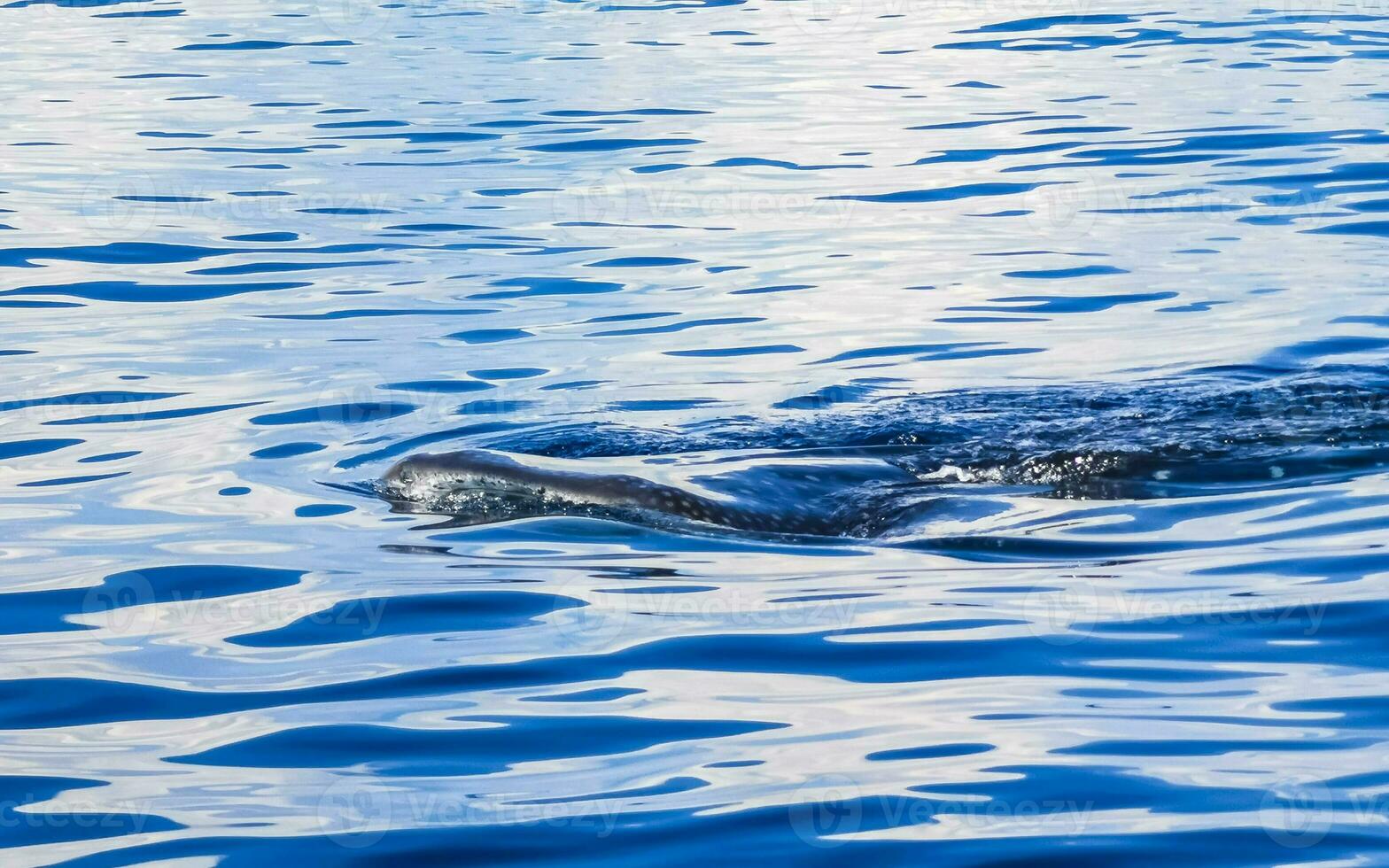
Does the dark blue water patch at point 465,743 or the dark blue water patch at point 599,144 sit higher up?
the dark blue water patch at point 599,144

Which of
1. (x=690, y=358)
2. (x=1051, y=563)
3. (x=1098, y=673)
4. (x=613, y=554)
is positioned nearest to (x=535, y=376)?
(x=690, y=358)

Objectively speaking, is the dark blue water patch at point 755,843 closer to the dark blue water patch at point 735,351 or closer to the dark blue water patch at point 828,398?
the dark blue water patch at point 828,398

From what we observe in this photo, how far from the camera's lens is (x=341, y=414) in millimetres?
10188

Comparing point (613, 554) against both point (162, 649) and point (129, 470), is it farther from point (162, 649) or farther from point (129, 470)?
point (129, 470)

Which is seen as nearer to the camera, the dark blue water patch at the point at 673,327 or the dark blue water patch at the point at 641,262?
the dark blue water patch at the point at 673,327

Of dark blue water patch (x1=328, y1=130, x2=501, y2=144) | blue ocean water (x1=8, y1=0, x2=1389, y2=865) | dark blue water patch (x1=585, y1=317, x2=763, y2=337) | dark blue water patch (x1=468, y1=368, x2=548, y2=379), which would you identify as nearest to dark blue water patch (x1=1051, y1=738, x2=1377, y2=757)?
blue ocean water (x1=8, y1=0, x2=1389, y2=865)

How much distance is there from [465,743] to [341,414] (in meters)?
5.29

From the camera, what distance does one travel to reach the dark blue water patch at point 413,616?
629 cm

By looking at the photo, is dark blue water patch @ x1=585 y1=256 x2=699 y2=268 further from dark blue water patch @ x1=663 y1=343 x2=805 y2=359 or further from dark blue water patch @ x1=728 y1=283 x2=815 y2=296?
dark blue water patch @ x1=663 y1=343 x2=805 y2=359

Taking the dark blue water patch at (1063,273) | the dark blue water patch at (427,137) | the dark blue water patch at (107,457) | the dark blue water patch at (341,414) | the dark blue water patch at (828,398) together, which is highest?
the dark blue water patch at (427,137)

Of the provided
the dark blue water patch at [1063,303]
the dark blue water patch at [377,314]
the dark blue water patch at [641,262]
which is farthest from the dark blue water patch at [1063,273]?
the dark blue water patch at [377,314]

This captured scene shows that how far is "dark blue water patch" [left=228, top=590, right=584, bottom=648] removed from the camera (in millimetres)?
6289

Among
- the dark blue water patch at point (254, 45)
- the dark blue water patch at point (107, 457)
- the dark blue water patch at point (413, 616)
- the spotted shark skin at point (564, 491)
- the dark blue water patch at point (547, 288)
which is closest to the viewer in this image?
the dark blue water patch at point (413, 616)

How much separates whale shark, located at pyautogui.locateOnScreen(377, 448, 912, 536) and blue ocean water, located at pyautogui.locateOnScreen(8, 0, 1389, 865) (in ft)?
0.12
